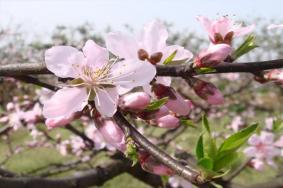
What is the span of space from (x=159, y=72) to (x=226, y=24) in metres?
0.27

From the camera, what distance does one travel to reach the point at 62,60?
92 centimetres

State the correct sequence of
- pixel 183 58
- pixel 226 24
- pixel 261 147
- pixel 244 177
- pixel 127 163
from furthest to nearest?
pixel 244 177, pixel 261 147, pixel 127 163, pixel 226 24, pixel 183 58

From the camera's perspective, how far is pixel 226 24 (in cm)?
111

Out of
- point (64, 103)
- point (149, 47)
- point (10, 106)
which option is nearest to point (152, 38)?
point (149, 47)

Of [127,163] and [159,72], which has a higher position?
[159,72]

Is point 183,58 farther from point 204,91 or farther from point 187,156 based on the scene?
point 187,156

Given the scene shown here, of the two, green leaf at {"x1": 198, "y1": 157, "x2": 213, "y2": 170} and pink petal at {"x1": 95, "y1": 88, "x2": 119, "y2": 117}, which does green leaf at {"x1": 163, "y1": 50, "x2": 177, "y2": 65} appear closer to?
pink petal at {"x1": 95, "y1": 88, "x2": 119, "y2": 117}

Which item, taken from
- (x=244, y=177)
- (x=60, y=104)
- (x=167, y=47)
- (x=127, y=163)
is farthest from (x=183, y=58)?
(x=244, y=177)

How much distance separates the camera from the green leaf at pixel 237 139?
87 cm

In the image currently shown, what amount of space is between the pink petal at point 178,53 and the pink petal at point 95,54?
0.44ft

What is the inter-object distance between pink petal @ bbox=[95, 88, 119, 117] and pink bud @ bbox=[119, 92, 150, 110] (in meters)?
0.02

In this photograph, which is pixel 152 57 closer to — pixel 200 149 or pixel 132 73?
pixel 132 73

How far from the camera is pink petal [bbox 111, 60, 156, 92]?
35.4 inches

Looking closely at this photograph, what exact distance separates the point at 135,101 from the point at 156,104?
0.05m
